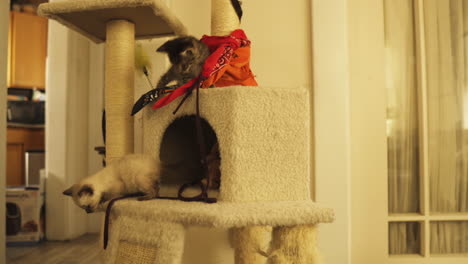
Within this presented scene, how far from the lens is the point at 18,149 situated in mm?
2994

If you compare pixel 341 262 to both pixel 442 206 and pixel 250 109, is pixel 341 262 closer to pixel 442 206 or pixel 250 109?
pixel 442 206

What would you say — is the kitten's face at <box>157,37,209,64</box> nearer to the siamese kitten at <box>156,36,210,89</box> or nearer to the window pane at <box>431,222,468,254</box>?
the siamese kitten at <box>156,36,210,89</box>

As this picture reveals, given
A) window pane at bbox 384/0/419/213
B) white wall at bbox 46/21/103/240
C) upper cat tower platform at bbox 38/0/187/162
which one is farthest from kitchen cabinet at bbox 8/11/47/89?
window pane at bbox 384/0/419/213

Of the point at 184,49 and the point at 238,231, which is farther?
the point at 238,231

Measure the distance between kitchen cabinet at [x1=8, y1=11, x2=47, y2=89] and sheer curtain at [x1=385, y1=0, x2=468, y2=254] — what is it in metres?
3.45

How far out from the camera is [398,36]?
4.80 ft

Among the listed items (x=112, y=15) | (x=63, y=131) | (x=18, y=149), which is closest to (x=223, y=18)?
(x=112, y=15)

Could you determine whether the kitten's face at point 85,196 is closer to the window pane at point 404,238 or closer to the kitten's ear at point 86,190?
the kitten's ear at point 86,190

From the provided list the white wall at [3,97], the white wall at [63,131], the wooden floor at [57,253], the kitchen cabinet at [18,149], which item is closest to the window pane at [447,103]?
the wooden floor at [57,253]

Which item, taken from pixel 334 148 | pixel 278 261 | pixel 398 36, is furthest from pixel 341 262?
pixel 398 36

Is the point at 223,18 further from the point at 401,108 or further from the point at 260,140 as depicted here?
the point at 401,108

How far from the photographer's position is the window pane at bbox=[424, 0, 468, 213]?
1443 millimetres

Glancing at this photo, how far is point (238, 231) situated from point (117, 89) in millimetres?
684

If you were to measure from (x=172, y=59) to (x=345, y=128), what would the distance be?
2.60ft
